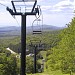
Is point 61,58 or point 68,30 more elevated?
point 68,30

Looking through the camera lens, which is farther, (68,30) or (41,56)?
(41,56)

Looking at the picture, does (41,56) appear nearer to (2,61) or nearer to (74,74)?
(2,61)

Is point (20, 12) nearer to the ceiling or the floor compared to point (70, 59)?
nearer to the ceiling

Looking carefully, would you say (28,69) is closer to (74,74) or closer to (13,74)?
(13,74)

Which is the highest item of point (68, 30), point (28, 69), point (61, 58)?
point (68, 30)

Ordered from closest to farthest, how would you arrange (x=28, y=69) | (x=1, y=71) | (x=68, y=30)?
(x=68, y=30) → (x=1, y=71) → (x=28, y=69)

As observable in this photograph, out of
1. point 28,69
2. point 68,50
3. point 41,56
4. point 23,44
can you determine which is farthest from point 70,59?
point 41,56

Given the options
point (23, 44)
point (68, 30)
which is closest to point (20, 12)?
point (23, 44)

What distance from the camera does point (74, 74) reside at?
3503 centimetres

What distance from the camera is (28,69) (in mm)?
66000

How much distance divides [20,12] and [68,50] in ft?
46.7

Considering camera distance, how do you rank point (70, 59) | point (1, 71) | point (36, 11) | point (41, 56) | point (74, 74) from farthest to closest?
1. point (41, 56)
2. point (1, 71)
3. point (74, 74)
4. point (70, 59)
5. point (36, 11)

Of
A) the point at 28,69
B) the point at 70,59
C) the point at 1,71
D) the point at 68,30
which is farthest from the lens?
the point at 28,69

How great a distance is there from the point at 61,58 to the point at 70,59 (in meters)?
3.46
